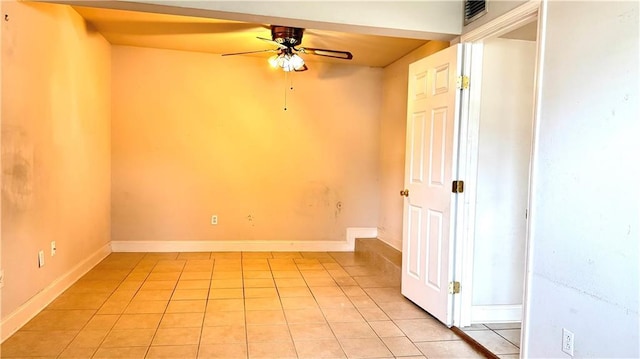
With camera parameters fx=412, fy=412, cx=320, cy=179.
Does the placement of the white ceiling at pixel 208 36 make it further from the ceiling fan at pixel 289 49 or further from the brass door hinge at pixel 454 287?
the brass door hinge at pixel 454 287

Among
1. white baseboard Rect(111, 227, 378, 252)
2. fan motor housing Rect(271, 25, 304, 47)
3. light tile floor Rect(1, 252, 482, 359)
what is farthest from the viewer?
white baseboard Rect(111, 227, 378, 252)

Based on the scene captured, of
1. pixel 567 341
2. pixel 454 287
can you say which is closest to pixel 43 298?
pixel 454 287

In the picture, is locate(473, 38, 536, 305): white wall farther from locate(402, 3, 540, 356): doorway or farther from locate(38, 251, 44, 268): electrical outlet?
locate(38, 251, 44, 268): electrical outlet

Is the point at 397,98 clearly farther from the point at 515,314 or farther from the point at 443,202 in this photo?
the point at 515,314

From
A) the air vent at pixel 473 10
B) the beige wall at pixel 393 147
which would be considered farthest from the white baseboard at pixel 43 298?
the air vent at pixel 473 10

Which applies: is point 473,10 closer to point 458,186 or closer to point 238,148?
point 458,186

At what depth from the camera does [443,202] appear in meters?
2.99

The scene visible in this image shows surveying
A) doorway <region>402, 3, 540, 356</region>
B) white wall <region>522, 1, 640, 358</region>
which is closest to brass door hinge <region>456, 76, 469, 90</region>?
doorway <region>402, 3, 540, 356</region>

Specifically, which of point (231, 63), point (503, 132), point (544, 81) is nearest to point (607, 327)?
point (544, 81)

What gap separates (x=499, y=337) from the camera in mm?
2805

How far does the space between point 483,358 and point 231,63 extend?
160 inches

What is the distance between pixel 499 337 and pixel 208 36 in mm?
3713

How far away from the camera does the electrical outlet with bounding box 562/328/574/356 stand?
1917 millimetres

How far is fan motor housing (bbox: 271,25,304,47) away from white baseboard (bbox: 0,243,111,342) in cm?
275
